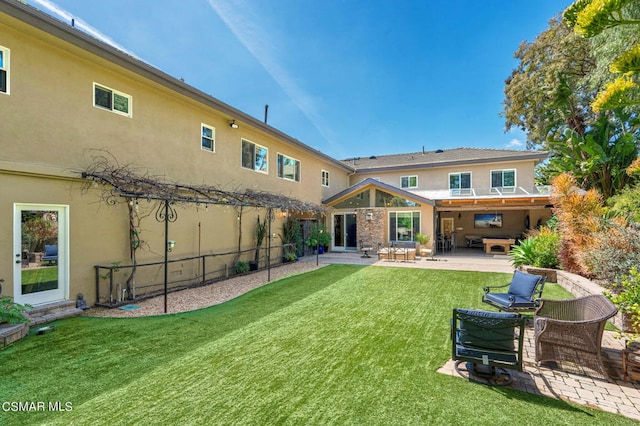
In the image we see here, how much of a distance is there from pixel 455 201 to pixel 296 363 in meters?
15.6

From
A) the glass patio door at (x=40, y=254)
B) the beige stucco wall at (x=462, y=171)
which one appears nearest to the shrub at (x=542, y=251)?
the beige stucco wall at (x=462, y=171)

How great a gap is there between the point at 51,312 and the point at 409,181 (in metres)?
20.3

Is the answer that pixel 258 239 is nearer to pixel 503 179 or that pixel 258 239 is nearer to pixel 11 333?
pixel 11 333

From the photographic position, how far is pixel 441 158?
21516mm

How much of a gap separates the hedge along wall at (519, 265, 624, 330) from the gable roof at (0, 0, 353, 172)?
11.6 metres

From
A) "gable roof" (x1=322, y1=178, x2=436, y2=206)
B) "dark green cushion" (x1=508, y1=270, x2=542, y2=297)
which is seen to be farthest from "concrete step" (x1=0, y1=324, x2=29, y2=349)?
"gable roof" (x1=322, y1=178, x2=436, y2=206)

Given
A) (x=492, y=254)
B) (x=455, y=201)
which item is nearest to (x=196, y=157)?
(x=455, y=201)

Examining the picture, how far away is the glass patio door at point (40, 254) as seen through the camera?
618 cm

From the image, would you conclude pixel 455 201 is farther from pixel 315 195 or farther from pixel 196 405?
pixel 196 405

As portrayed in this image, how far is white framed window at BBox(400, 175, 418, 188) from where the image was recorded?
21.5 metres

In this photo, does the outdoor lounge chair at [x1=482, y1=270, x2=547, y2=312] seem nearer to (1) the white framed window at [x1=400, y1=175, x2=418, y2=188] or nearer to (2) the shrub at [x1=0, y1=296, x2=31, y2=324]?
(2) the shrub at [x1=0, y1=296, x2=31, y2=324]

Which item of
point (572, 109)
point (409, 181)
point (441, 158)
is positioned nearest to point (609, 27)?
point (572, 109)

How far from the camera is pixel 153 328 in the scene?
5820 mm

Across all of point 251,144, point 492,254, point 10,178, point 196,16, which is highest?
point 196,16
